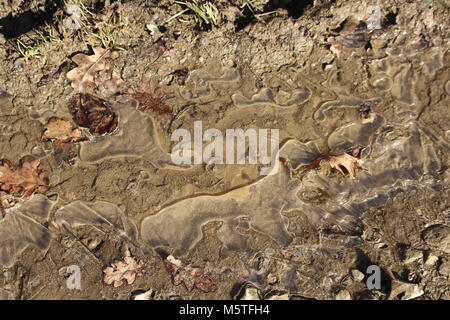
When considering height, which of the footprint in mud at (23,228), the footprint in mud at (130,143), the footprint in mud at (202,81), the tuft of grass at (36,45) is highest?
the tuft of grass at (36,45)

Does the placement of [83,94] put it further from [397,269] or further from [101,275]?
[397,269]

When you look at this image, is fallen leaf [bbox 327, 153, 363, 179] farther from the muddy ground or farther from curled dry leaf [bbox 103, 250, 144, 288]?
curled dry leaf [bbox 103, 250, 144, 288]

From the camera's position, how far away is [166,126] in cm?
330

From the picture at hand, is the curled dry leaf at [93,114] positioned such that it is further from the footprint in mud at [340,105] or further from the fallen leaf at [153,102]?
the footprint in mud at [340,105]

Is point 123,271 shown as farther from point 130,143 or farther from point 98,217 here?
point 130,143

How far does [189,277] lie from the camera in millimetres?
2986

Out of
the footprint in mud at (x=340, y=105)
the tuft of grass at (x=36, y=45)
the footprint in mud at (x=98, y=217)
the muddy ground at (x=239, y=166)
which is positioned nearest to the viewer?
the muddy ground at (x=239, y=166)

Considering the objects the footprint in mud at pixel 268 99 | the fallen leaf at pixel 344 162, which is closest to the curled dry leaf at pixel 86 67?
the footprint in mud at pixel 268 99

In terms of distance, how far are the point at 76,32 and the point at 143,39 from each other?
60 cm

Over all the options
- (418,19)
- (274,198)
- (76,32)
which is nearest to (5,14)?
(76,32)

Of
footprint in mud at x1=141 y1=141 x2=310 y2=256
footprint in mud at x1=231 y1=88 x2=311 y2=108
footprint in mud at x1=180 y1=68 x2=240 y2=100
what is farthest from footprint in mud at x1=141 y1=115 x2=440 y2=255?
footprint in mud at x1=180 y1=68 x2=240 y2=100

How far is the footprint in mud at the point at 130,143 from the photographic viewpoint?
10.7ft

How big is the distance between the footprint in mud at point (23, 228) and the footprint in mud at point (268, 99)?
1.85 metres

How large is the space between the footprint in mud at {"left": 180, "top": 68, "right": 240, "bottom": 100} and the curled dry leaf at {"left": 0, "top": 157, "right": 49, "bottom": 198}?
141 centimetres
